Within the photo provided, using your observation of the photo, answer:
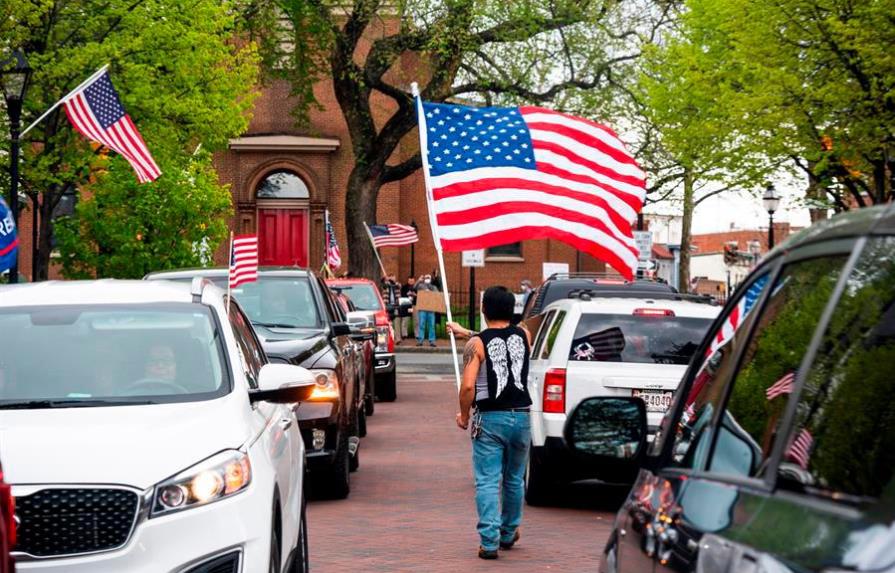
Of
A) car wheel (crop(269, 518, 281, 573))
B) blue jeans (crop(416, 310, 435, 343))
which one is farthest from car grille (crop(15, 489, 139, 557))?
blue jeans (crop(416, 310, 435, 343))

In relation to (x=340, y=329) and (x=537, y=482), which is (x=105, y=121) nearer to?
(x=340, y=329)

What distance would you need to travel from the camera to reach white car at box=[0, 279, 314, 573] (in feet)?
18.4

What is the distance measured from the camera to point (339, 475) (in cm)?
1286

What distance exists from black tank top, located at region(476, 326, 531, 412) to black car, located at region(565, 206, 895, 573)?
604 centimetres

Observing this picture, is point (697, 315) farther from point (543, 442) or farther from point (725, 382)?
point (725, 382)

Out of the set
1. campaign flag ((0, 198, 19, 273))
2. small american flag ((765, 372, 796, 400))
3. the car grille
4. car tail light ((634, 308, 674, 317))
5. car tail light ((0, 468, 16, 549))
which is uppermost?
campaign flag ((0, 198, 19, 273))

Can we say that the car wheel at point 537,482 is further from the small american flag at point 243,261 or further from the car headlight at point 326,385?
the small american flag at point 243,261

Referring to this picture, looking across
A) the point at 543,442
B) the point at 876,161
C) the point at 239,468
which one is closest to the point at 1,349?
the point at 239,468

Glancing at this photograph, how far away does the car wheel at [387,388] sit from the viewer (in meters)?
24.7

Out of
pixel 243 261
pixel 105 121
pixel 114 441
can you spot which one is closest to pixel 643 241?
pixel 105 121

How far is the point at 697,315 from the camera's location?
12.5m

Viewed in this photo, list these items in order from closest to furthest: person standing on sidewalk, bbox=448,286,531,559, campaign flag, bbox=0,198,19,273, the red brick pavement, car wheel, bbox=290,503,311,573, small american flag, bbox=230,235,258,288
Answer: car wheel, bbox=290,503,311,573
the red brick pavement
person standing on sidewalk, bbox=448,286,531,559
small american flag, bbox=230,235,258,288
campaign flag, bbox=0,198,19,273

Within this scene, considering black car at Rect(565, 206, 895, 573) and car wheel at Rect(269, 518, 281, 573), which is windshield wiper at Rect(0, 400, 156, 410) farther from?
black car at Rect(565, 206, 895, 573)

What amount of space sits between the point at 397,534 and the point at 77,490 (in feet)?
18.5
